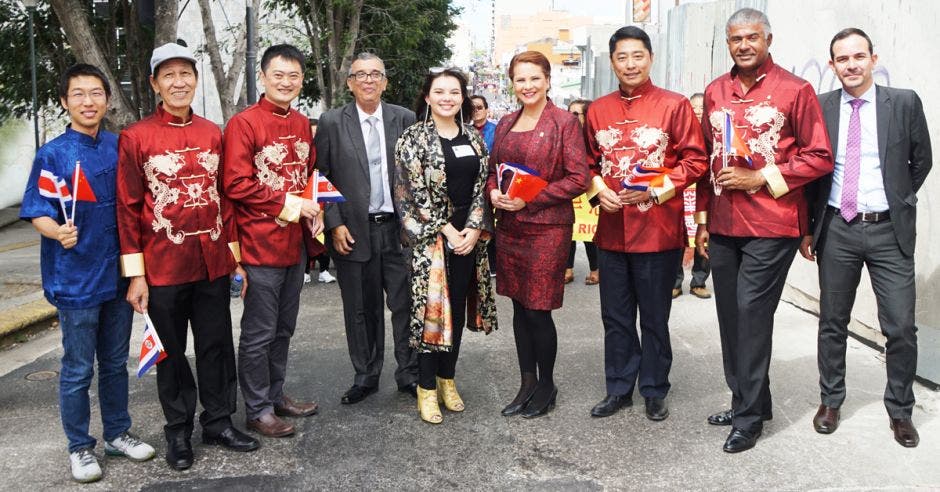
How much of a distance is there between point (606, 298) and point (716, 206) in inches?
33.9

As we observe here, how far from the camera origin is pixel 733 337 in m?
4.77

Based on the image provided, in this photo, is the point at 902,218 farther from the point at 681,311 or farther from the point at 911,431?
the point at 681,311

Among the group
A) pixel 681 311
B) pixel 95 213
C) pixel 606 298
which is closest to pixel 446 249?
pixel 606 298

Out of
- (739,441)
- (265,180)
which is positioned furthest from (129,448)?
(739,441)

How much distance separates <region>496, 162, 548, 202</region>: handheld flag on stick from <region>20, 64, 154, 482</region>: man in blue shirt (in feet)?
6.64

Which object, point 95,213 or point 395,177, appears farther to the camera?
point 395,177

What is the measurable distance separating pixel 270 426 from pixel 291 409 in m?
0.34

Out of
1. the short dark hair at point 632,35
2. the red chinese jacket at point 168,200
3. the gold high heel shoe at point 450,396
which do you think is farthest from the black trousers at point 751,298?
the red chinese jacket at point 168,200

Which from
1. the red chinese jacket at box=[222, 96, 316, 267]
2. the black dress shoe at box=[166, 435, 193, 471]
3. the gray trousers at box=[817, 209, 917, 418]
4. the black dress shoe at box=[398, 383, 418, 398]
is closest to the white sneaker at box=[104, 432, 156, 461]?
the black dress shoe at box=[166, 435, 193, 471]

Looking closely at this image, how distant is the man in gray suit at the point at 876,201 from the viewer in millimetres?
4426

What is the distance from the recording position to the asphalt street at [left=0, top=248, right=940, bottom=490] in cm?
405

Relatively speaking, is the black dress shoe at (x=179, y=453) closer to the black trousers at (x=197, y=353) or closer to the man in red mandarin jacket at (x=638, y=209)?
the black trousers at (x=197, y=353)

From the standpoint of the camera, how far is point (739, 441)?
4.39 m

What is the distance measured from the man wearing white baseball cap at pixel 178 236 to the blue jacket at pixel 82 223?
9cm
